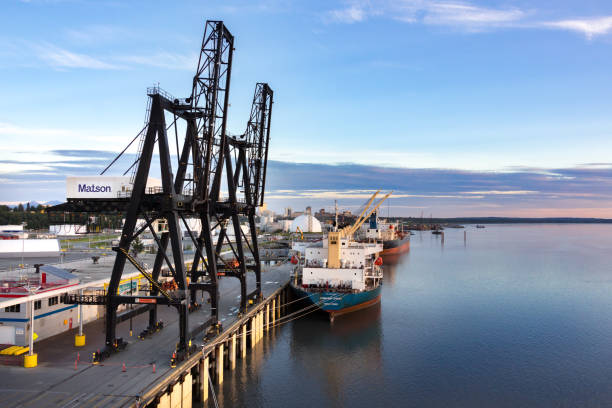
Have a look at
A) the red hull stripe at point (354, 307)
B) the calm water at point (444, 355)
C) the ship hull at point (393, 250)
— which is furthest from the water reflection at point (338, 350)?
the ship hull at point (393, 250)

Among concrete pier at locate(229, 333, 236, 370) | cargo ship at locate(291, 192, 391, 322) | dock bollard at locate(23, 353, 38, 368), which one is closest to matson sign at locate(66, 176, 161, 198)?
dock bollard at locate(23, 353, 38, 368)

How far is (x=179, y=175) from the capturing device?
95.9 feet

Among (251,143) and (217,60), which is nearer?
(217,60)

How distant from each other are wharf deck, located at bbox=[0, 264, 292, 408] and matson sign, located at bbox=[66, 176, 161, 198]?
→ 8.91 metres

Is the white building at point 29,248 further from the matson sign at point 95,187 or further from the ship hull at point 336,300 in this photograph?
the matson sign at point 95,187

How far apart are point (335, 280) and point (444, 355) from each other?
15.5 m

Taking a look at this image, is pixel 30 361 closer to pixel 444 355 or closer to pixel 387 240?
pixel 444 355

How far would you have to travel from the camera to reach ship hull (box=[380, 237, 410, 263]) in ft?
362

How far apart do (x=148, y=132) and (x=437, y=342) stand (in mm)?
28991

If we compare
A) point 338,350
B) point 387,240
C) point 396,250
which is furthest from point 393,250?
point 338,350

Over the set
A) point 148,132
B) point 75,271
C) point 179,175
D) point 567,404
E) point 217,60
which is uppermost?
point 217,60

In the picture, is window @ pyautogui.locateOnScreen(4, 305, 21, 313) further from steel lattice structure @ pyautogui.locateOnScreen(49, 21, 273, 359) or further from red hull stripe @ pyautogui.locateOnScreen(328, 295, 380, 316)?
red hull stripe @ pyautogui.locateOnScreen(328, 295, 380, 316)

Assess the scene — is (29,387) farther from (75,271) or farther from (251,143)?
(251,143)

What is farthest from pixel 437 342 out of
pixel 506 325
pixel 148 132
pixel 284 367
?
pixel 148 132
